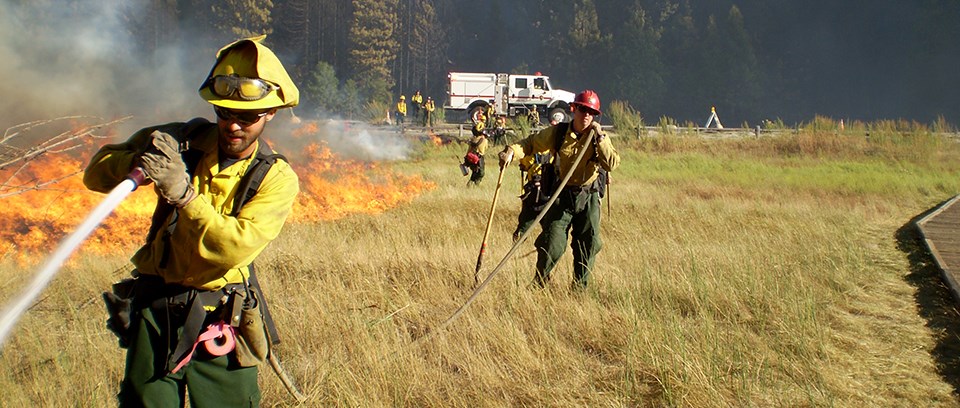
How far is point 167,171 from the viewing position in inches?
81.9

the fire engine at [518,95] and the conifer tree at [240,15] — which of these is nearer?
the fire engine at [518,95]

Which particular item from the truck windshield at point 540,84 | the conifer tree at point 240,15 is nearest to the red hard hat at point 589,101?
the truck windshield at point 540,84

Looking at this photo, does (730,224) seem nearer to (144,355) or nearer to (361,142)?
(144,355)

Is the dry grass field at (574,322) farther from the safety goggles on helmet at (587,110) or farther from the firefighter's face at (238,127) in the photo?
the firefighter's face at (238,127)

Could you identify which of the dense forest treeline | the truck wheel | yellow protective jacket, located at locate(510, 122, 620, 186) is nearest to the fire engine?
the truck wheel

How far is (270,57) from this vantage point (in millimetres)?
2461

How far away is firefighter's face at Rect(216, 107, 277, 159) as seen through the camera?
2402 millimetres

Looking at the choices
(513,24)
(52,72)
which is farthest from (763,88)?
(52,72)

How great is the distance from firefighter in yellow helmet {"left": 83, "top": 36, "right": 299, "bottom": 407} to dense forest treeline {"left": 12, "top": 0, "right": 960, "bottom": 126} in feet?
140

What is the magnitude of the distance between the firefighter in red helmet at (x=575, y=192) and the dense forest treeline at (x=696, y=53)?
3960 cm

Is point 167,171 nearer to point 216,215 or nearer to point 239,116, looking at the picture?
point 216,215

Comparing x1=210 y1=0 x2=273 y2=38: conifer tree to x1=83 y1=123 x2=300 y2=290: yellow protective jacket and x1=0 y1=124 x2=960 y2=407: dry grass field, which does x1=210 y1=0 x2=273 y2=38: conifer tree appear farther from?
x1=83 y1=123 x2=300 y2=290: yellow protective jacket

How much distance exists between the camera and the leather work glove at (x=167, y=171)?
6.77 ft

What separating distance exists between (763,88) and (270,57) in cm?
5478
